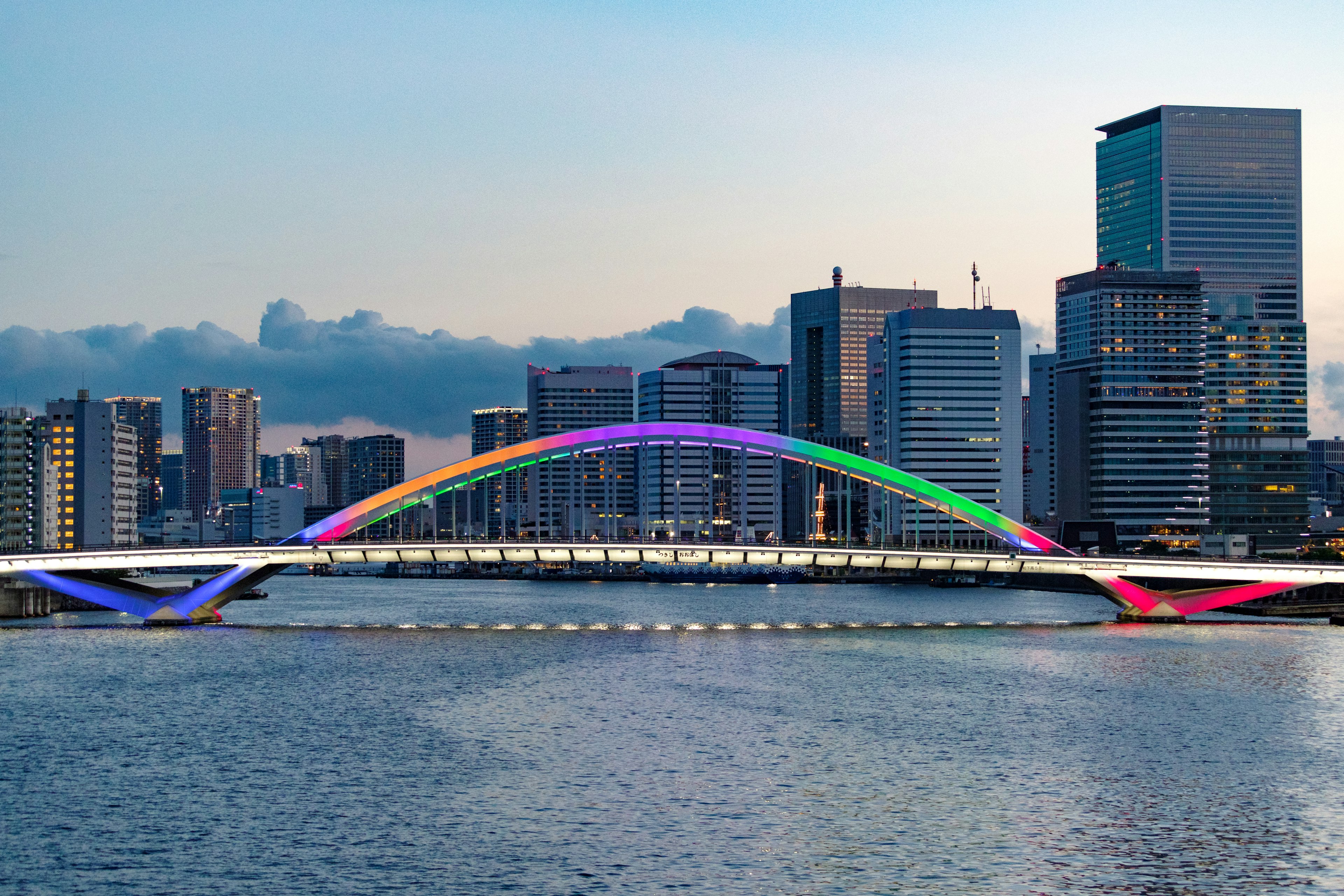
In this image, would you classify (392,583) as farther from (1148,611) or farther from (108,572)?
(1148,611)

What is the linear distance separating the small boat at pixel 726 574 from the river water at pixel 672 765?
298ft

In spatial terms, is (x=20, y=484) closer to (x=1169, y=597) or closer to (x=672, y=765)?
(x=1169, y=597)

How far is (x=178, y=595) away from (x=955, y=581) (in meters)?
92.1

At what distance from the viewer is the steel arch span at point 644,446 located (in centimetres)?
8444

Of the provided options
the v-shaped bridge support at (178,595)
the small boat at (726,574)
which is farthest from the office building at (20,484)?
the v-shaped bridge support at (178,595)

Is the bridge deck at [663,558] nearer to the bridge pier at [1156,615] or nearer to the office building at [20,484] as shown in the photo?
the bridge pier at [1156,615]

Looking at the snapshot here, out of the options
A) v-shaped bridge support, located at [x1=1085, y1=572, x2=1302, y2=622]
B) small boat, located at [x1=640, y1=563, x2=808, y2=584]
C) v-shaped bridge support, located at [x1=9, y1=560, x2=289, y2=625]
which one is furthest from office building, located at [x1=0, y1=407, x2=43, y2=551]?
v-shaped bridge support, located at [x1=1085, y1=572, x2=1302, y2=622]

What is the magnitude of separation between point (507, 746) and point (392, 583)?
151m

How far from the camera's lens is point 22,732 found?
4534cm

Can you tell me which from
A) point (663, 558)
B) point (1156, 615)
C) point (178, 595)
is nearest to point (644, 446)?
point (663, 558)

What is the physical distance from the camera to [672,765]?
40000mm

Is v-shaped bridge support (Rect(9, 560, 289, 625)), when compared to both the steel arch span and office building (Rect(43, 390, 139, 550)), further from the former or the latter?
office building (Rect(43, 390, 139, 550))

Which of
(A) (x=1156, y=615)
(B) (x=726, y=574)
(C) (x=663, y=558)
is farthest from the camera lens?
(B) (x=726, y=574)

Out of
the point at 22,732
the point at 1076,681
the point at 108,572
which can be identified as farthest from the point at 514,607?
the point at 22,732
